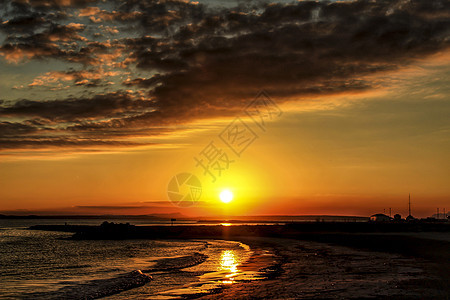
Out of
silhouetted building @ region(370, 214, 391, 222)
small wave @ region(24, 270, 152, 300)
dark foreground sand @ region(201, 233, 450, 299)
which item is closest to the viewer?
dark foreground sand @ region(201, 233, 450, 299)

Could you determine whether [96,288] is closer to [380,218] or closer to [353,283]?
[353,283]

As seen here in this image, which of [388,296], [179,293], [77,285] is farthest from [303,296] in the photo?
[77,285]

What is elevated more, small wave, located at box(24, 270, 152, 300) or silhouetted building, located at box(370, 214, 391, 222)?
silhouetted building, located at box(370, 214, 391, 222)

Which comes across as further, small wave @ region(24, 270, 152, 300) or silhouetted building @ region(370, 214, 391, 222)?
silhouetted building @ region(370, 214, 391, 222)

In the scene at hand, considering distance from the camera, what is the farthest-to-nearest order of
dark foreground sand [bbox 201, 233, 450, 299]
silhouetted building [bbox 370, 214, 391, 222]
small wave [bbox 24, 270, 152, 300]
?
silhouetted building [bbox 370, 214, 391, 222] < small wave [bbox 24, 270, 152, 300] < dark foreground sand [bbox 201, 233, 450, 299]

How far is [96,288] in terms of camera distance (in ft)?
79.0

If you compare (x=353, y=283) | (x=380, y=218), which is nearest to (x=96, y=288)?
(x=353, y=283)

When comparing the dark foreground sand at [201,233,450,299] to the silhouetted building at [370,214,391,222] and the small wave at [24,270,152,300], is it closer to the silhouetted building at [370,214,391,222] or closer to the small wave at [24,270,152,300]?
the small wave at [24,270,152,300]

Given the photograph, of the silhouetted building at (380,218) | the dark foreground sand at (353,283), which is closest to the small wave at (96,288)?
the dark foreground sand at (353,283)

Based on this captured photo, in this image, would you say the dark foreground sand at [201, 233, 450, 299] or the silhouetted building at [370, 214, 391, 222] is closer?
the dark foreground sand at [201, 233, 450, 299]

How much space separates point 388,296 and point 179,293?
9011 millimetres

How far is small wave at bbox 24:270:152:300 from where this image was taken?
21.9 meters

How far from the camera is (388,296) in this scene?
1784cm

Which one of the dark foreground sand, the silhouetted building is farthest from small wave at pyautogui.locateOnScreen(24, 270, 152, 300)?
the silhouetted building
